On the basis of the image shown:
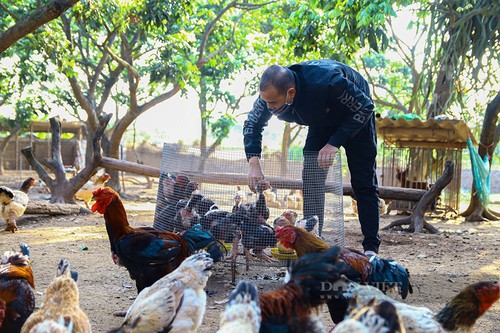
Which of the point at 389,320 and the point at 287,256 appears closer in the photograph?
the point at 389,320

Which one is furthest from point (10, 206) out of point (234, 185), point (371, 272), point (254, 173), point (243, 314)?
point (243, 314)

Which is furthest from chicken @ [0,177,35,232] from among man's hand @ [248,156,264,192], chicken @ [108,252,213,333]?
chicken @ [108,252,213,333]

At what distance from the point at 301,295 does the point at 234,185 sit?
8.58ft

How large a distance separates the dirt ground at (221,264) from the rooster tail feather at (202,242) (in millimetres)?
409

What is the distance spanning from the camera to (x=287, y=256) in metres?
4.78

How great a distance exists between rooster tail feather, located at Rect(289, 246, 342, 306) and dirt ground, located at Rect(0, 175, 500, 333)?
0.97 m

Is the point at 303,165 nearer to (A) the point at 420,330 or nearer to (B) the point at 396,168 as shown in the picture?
(A) the point at 420,330

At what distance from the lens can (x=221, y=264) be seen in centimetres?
566

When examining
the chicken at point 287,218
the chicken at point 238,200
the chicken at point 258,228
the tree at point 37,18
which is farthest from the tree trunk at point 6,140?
the chicken at point 258,228

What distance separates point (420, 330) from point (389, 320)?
1.96 feet

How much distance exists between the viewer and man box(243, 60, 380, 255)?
170 inches

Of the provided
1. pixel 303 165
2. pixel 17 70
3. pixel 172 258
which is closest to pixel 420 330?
pixel 172 258

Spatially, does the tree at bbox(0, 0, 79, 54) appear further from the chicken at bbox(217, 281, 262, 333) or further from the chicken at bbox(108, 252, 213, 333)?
the chicken at bbox(217, 281, 262, 333)

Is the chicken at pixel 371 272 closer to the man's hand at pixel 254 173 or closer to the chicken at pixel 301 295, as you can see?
the chicken at pixel 301 295
